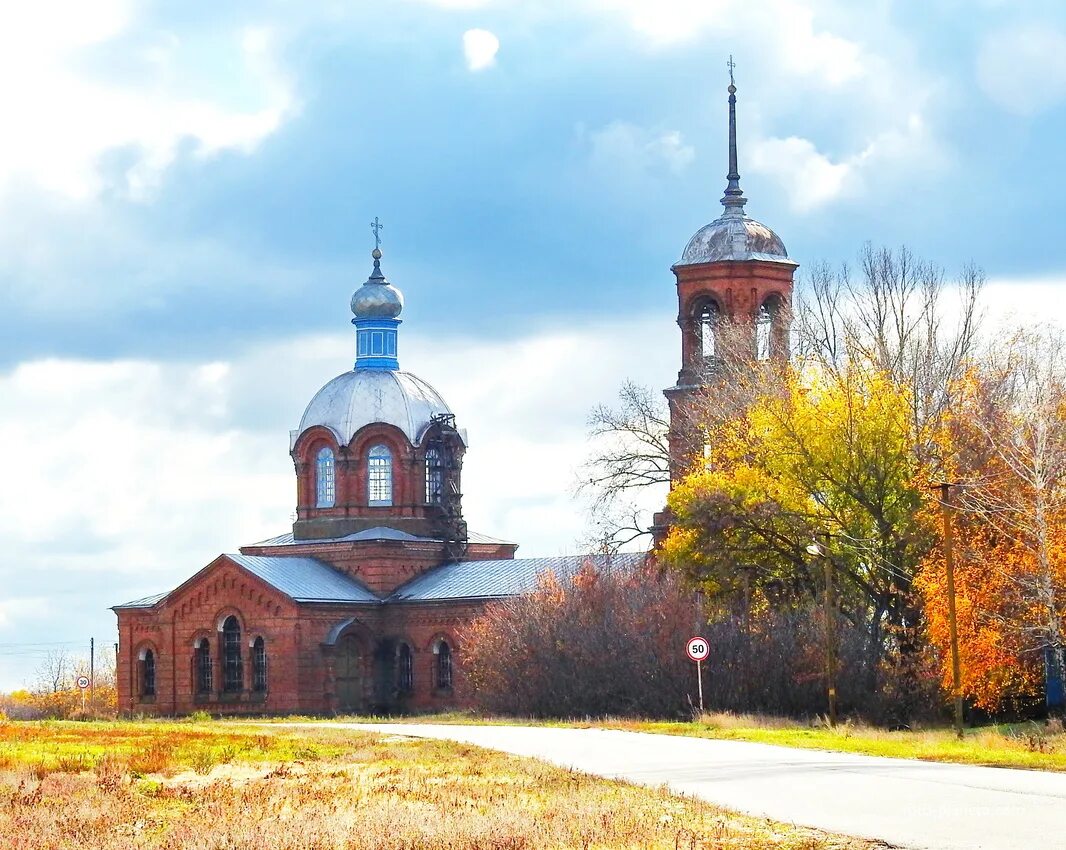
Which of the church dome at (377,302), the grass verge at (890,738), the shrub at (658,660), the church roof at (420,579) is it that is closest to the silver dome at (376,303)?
the church dome at (377,302)

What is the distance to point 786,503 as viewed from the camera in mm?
42906

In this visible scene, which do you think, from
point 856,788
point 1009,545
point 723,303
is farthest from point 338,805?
point 723,303

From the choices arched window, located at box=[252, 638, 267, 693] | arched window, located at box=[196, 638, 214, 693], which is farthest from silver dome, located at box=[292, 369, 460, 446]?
arched window, located at box=[196, 638, 214, 693]

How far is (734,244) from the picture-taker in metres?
53.8

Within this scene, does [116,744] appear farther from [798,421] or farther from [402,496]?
[402,496]

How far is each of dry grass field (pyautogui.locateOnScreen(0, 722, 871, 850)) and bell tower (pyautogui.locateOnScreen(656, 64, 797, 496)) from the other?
2691 cm

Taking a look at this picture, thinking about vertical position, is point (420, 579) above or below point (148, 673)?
above

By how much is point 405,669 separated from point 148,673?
26.3 feet

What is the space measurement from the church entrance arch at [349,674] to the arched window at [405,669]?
1309mm

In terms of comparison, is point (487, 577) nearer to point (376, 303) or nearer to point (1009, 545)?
point (376, 303)

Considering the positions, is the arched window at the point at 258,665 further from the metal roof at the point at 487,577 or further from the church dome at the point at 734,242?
the church dome at the point at 734,242

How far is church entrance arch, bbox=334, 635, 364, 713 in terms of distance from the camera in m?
54.8

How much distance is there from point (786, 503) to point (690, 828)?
1107 inches

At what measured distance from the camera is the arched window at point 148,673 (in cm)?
5725
